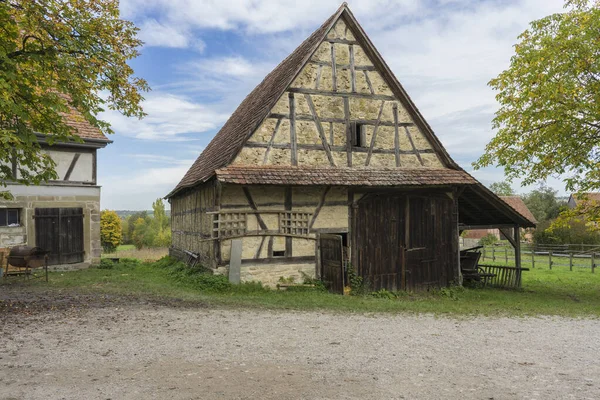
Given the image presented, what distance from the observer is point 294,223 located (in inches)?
520

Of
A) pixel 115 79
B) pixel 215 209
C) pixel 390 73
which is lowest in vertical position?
pixel 215 209

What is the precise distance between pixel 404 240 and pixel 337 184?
3246 millimetres

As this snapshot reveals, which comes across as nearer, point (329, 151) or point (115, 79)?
point (115, 79)

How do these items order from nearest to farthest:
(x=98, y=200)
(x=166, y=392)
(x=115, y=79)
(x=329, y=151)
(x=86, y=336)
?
(x=166, y=392)
(x=86, y=336)
(x=115, y=79)
(x=329, y=151)
(x=98, y=200)

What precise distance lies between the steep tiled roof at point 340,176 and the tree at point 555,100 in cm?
238

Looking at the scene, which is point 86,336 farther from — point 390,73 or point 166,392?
point 390,73

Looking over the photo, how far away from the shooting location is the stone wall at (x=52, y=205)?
1577cm

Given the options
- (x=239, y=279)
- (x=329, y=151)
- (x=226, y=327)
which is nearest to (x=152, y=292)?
(x=239, y=279)

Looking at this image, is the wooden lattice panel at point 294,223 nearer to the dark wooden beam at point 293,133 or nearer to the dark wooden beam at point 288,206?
the dark wooden beam at point 288,206

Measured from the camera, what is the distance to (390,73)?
14609mm

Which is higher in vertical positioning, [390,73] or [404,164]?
[390,73]

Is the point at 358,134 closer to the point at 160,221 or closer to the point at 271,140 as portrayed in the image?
the point at 271,140

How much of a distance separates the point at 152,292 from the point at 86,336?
178 inches

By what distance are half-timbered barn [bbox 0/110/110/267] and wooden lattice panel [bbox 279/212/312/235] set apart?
8291 mm
